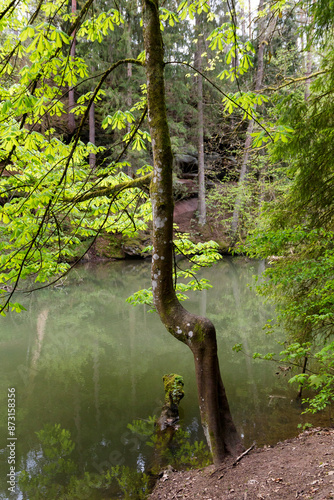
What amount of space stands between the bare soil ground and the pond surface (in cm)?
85

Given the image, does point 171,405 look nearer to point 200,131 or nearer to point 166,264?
point 166,264

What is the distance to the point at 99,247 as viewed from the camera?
20578 millimetres

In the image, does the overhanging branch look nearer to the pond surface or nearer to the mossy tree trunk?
the mossy tree trunk

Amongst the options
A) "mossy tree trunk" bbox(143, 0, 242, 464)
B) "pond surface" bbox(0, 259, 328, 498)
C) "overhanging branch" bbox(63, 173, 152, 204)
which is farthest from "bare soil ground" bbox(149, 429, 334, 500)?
"overhanging branch" bbox(63, 173, 152, 204)

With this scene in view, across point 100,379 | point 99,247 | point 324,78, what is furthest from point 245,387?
point 99,247

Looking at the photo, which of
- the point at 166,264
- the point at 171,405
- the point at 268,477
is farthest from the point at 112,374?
the point at 166,264

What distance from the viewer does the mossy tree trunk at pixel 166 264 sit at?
278 centimetres

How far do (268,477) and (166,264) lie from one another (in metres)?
1.94

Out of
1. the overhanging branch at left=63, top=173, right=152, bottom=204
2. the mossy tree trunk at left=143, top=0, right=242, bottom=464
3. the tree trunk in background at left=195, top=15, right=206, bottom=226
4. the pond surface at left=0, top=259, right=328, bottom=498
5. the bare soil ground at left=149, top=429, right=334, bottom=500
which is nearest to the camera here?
the bare soil ground at left=149, top=429, right=334, bottom=500

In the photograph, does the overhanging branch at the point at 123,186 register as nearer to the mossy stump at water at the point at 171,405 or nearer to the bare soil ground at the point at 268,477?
the bare soil ground at the point at 268,477

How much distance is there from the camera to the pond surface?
455 centimetres

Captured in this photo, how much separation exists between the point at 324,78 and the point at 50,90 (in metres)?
3.73

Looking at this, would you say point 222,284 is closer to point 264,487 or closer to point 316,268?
point 316,268

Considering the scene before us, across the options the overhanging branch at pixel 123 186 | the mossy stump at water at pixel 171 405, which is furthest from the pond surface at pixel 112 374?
the overhanging branch at pixel 123 186
